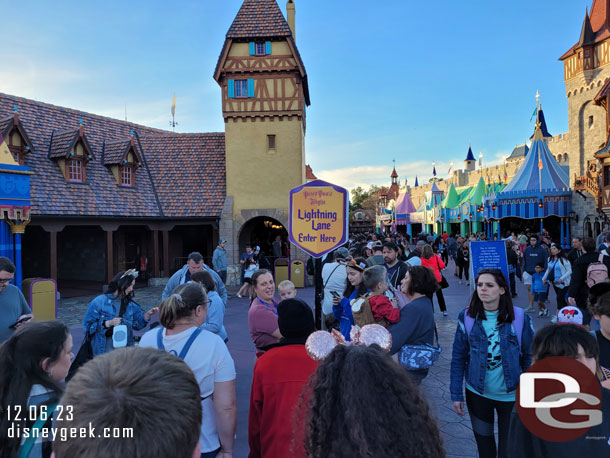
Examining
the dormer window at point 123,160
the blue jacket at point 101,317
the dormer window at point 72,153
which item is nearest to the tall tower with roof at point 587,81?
the dormer window at point 123,160

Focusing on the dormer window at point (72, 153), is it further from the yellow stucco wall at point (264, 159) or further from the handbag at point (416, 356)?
the handbag at point (416, 356)

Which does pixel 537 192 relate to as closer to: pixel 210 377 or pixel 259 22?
pixel 259 22

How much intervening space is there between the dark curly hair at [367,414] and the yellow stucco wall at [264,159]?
16.2m

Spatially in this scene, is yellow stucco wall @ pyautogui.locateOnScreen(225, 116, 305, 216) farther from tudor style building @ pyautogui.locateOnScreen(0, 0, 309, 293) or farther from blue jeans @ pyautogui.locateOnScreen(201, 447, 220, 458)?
blue jeans @ pyautogui.locateOnScreen(201, 447, 220, 458)

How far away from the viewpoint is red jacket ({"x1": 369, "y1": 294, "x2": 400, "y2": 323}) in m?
3.80

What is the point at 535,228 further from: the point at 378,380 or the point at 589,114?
the point at 378,380

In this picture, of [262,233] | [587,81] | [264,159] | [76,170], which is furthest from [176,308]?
[587,81]

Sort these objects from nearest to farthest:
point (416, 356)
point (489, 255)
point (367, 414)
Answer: point (367, 414) → point (416, 356) → point (489, 255)

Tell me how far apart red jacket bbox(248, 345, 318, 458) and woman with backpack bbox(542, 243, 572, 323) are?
7.56 m

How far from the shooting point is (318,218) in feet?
19.8

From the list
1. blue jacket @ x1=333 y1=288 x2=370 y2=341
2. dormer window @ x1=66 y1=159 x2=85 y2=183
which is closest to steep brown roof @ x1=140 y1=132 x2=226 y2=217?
dormer window @ x1=66 y1=159 x2=85 y2=183

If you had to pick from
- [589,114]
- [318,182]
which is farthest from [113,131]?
[589,114]

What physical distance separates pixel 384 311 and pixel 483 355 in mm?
933

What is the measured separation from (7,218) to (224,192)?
29.7 feet
